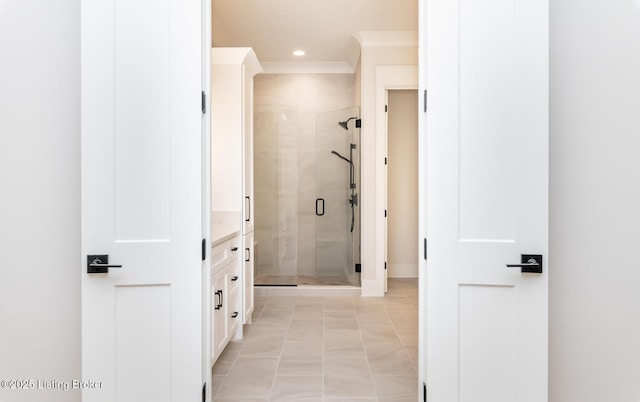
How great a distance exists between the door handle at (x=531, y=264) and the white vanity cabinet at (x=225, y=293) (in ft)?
5.67

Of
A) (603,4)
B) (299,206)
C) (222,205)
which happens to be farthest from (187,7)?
(299,206)

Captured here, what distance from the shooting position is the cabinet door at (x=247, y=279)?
3486 millimetres

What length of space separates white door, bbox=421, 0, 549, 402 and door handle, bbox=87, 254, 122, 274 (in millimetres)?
1386

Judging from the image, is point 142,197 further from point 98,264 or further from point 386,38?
point 386,38

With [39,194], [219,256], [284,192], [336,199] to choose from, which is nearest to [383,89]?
[336,199]

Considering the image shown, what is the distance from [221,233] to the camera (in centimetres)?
298

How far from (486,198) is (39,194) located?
6.28 feet

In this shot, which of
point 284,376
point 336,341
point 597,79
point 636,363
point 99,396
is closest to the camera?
point 636,363

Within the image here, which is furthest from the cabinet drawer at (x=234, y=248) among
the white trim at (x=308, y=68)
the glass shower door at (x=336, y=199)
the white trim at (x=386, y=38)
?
the white trim at (x=308, y=68)

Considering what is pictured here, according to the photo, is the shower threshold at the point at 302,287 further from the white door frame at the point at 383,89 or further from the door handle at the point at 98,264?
the door handle at the point at 98,264

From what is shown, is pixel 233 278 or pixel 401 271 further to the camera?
pixel 401 271

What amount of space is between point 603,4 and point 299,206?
14.0 feet

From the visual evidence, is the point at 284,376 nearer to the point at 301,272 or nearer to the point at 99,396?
the point at 99,396

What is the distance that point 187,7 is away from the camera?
5.71ft
